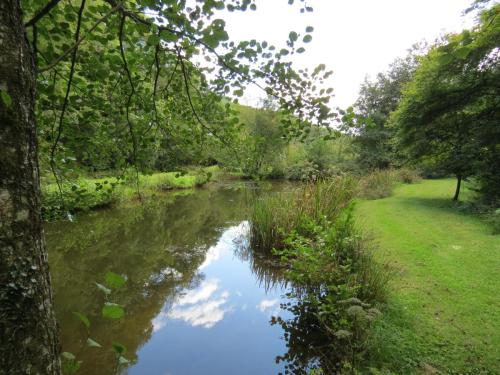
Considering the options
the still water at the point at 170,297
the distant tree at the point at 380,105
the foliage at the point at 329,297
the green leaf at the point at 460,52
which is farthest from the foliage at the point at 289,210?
the distant tree at the point at 380,105

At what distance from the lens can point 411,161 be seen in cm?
1140

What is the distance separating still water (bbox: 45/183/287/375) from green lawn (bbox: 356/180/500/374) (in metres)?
1.48

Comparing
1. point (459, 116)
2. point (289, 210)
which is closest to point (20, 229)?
point (289, 210)

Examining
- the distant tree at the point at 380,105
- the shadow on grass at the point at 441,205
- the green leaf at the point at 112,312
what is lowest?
the shadow on grass at the point at 441,205

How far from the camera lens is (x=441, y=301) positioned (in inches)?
151

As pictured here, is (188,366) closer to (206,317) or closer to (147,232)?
(206,317)

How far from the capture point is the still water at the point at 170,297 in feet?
12.5

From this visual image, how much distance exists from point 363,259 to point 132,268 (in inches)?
188

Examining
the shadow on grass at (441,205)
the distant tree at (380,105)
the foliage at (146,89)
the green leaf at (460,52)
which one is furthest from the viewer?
the distant tree at (380,105)

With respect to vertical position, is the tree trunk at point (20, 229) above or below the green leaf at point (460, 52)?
below

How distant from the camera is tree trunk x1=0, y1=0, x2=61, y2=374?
2.57 feet

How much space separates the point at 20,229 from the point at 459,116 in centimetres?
1174

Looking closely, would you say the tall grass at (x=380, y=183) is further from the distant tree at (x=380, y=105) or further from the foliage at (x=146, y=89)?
the foliage at (x=146, y=89)

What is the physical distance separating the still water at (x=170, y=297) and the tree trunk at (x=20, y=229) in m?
3.26
